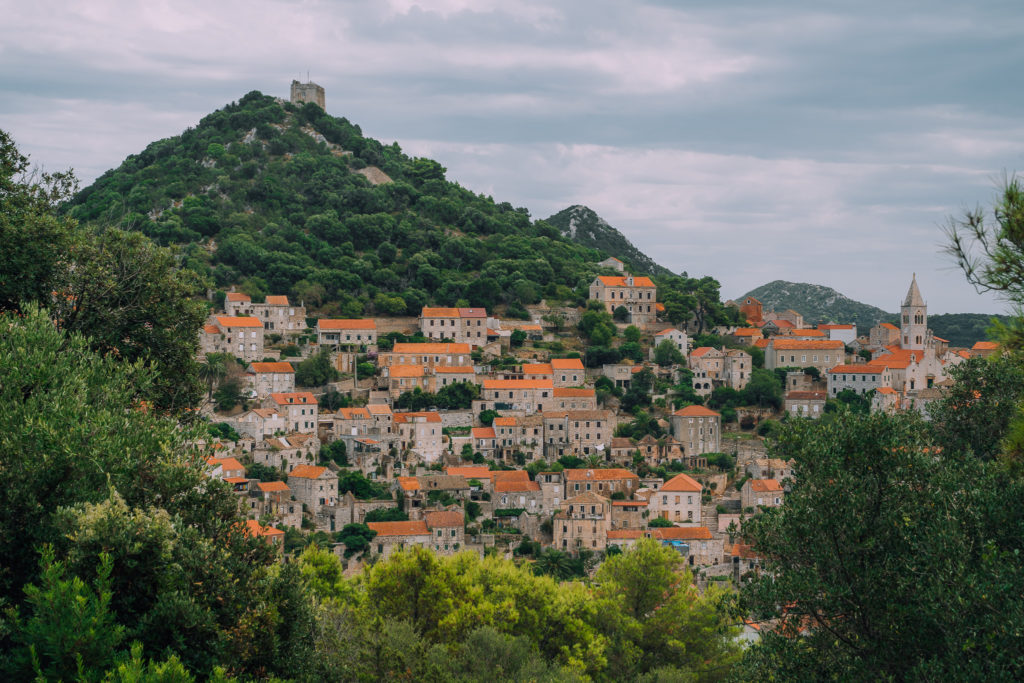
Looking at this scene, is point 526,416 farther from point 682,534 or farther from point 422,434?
point 682,534

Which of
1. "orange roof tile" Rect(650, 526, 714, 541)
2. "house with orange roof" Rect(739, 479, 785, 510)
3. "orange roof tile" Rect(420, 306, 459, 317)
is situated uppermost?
"orange roof tile" Rect(420, 306, 459, 317)

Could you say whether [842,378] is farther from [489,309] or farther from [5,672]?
[5,672]

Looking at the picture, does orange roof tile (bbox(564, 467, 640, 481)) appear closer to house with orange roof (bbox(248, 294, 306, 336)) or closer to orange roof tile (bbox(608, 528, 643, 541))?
orange roof tile (bbox(608, 528, 643, 541))

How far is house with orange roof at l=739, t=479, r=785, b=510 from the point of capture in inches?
1940

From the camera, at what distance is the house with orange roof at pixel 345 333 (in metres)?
64.8

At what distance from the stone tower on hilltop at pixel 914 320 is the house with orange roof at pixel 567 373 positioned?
24.4 metres

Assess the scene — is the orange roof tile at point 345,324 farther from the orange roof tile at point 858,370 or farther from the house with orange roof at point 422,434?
the orange roof tile at point 858,370

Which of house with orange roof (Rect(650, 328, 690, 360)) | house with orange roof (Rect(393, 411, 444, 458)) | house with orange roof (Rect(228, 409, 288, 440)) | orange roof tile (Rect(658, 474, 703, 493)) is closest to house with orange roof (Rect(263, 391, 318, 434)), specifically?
house with orange roof (Rect(228, 409, 288, 440))

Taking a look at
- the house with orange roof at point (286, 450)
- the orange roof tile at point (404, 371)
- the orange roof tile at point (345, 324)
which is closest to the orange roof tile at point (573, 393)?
the orange roof tile at point (404, 371)

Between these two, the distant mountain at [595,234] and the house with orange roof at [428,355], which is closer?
the house with orange roof at [428,355]

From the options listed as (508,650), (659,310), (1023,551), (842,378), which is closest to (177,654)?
(1023,551)

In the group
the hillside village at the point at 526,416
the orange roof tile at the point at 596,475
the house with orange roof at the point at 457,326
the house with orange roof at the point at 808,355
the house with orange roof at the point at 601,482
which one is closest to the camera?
the hillside village at the point at 526,416

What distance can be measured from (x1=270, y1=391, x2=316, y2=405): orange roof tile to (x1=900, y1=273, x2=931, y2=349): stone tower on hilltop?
42.2 meters

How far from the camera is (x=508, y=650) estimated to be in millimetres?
18609
